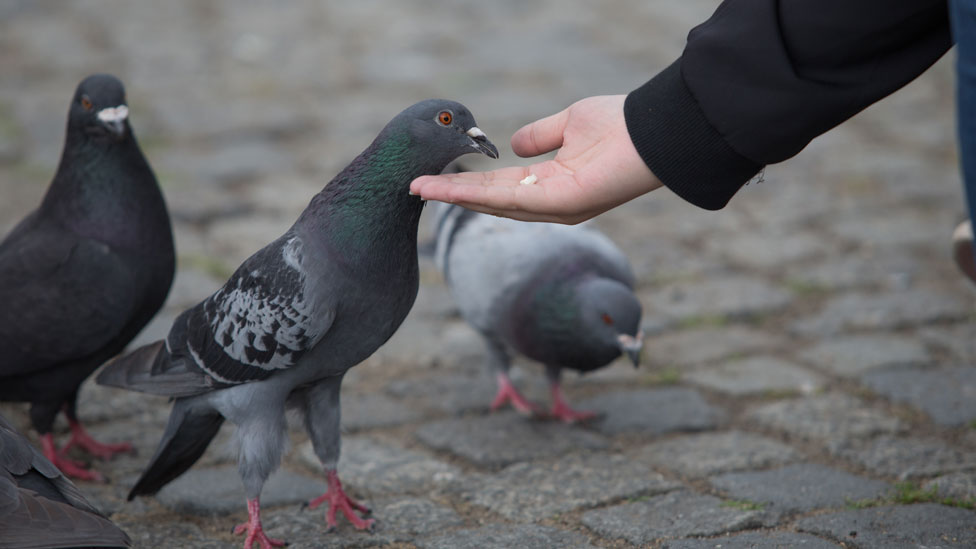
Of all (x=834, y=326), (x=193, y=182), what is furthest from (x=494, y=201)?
(x=193, y=182)

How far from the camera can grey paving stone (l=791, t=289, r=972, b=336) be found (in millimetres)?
4871

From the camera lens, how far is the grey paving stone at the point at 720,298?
5.12 m

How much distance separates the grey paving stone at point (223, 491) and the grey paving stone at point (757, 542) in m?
1.26

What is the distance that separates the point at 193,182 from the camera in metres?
6.44

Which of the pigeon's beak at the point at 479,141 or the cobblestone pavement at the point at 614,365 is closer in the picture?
the pigeon's beak at the point at 479,141

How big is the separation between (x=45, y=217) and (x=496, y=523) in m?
2.00

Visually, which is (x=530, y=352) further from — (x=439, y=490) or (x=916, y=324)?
(x=916, y=324)

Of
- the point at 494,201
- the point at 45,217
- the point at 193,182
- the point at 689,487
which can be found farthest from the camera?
the point at 193,182

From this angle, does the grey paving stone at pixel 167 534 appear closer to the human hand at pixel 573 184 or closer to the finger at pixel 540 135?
the human hand at pixel 573 184

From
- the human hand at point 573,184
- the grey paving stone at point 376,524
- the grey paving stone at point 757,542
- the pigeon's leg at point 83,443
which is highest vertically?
the human hand at point 573,184

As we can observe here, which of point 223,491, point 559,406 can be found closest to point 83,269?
point 223,491

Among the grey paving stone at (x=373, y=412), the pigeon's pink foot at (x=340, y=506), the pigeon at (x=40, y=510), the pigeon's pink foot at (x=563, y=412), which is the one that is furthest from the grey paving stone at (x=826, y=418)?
the pigeon at (x=40, y=510)

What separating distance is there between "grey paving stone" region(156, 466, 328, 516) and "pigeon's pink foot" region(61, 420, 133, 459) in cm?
35

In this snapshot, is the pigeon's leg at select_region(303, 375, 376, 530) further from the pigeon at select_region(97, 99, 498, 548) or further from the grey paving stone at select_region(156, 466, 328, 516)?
the grey paving stone at select_region(156, 466, 328, 516)
